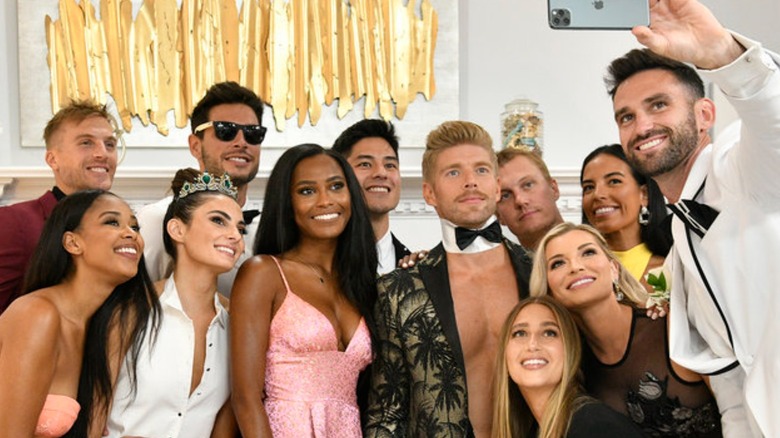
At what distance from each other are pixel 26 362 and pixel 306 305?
0.91 metres

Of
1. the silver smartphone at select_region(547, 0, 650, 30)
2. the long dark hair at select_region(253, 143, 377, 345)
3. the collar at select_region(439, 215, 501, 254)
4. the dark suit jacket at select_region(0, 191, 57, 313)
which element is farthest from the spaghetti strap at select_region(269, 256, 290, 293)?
the silver smartphone at select_region(547, 0, 650, 30)

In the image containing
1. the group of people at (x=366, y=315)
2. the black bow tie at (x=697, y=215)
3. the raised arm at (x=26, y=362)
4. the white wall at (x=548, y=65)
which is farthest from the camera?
the white wall at (x=548, y=65)

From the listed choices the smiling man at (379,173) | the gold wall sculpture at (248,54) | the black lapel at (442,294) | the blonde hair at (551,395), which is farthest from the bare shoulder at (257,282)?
the gold wall sculpture at (248,54)

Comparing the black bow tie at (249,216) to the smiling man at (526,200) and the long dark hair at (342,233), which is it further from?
the smiling man at (526,200)

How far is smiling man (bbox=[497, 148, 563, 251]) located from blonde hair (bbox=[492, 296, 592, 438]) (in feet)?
3.64

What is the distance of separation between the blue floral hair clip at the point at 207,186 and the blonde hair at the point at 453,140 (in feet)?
2.42

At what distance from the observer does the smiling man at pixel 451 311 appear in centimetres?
349

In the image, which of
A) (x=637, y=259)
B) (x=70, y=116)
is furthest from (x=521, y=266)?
(x=70, y=116)

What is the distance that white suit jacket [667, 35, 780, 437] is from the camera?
228 cm

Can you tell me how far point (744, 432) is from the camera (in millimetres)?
2812

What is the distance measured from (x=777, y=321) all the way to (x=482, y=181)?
1.41 metres

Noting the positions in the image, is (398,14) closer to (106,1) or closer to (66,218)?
(106,1)

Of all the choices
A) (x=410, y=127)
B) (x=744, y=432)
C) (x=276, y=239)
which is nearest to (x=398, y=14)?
(x=410, y=127)

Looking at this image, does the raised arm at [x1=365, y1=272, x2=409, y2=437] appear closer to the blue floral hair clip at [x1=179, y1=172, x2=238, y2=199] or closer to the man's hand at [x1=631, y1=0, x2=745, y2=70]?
the blue floral hair clip at [x1=179, y1=172, x2=238, y2=199]
